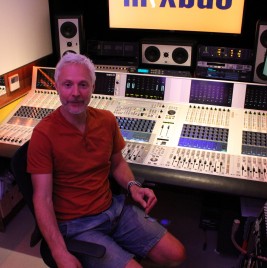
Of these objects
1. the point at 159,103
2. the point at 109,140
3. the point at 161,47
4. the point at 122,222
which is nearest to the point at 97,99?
the point at 159,103

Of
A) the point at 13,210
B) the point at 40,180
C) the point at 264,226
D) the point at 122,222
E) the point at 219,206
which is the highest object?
the point at 40,180

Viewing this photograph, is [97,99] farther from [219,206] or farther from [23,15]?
[219,206]

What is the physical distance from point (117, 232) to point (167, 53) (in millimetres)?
1381

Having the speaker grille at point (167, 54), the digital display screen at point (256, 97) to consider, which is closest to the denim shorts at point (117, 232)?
the digital display screen at point (256, 97)

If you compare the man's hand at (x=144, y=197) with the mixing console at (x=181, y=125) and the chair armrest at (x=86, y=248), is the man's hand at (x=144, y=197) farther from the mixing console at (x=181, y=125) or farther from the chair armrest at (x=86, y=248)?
the chair armrest at (x=86, y=248)

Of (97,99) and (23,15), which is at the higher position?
(23,15)

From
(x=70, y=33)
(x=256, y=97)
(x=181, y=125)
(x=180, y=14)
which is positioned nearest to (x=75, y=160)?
(x=181, y=125)

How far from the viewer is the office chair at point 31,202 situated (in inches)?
51.9

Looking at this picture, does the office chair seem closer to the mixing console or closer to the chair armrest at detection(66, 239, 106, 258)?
the chair armrest at detection(66, 239, 106, 258)

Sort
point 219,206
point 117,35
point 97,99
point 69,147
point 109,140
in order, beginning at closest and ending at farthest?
point 69,147
point 109,140
point 219,206
point 97,99
point 117,35

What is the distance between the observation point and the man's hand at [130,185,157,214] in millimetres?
1598

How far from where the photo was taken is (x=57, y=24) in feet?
8.59

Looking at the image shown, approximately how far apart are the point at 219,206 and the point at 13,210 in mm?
1487

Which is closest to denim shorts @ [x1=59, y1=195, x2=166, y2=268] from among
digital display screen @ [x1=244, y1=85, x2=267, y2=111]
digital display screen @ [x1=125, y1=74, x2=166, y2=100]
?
digital display screen @ [x1=125, y1=74, x2=166, y2=100]
